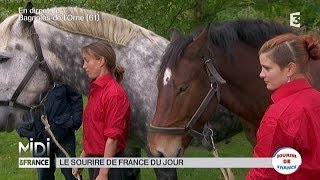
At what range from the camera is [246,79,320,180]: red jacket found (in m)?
1.70

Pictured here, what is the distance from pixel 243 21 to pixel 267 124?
1.40 metres

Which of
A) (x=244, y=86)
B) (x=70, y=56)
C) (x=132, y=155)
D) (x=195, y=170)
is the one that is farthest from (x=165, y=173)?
(x=195, y=170)

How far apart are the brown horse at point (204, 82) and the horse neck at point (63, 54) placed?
77 centimetres

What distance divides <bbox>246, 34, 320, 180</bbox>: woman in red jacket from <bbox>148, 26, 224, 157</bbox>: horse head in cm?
90

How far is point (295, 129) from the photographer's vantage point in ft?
5.55

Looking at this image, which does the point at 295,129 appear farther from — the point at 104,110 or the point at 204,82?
the point at 104,110

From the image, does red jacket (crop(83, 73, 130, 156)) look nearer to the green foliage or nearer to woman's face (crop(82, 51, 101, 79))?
woman's face (crop(82, 51, 101, 79))

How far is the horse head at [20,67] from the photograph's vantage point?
125 inches

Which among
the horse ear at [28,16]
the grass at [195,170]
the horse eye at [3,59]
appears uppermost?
the horse ear at [28,16]

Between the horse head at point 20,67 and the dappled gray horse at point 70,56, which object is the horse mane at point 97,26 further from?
the horse head at point 20,67

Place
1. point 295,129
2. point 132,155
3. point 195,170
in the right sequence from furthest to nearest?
point 195,170 → point 132,155 → point 295,129

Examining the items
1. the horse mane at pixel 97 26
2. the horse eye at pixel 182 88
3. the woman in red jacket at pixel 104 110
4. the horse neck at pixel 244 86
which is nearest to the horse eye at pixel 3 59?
the horse mane at pixel 97 26

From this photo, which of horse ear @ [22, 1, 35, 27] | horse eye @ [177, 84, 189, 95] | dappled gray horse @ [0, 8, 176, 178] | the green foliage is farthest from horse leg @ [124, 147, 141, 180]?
the green foliage

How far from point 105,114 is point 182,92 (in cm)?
47
